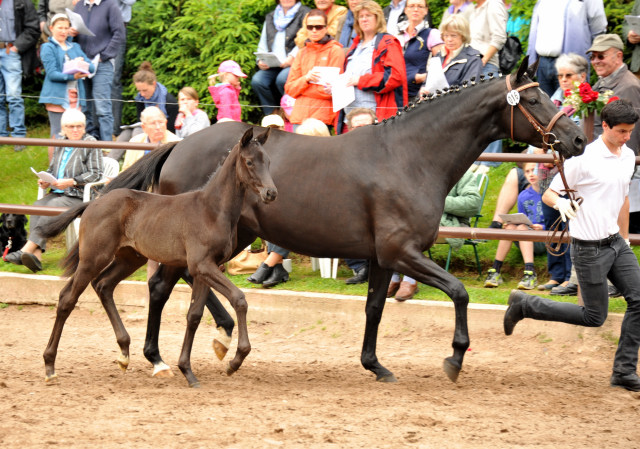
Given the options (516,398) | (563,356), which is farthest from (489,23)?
(516,398)

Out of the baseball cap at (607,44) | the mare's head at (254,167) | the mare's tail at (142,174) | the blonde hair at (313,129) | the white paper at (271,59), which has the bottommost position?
the mare's tail at (142,174)

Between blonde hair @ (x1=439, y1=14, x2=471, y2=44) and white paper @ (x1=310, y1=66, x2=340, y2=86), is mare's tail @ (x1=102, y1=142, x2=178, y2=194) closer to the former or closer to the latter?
white paper @ (x1=310, y1=66, x2=340, y2=86)

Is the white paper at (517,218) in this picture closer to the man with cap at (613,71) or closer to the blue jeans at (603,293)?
the man with cap at (613,71)

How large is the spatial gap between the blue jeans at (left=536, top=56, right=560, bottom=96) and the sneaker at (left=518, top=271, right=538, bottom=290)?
2328 mm

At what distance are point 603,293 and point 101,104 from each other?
7.55 meters

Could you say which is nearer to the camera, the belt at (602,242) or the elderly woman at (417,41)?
the belt at (602,242)

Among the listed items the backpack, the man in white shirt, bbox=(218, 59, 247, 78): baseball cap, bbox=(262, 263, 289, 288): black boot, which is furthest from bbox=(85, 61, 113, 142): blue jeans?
the man in white shirt

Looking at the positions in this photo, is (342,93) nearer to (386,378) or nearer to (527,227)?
(527,227)

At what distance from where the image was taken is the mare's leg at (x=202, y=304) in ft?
18.6

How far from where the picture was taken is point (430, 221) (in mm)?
5957

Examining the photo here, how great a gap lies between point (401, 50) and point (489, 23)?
49.7 inches

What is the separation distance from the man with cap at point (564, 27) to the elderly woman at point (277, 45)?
9.66 feet

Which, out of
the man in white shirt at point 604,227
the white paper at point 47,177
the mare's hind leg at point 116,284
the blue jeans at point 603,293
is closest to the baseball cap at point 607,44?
the man in white shirt at point 604,227

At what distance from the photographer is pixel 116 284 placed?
6398 mm
